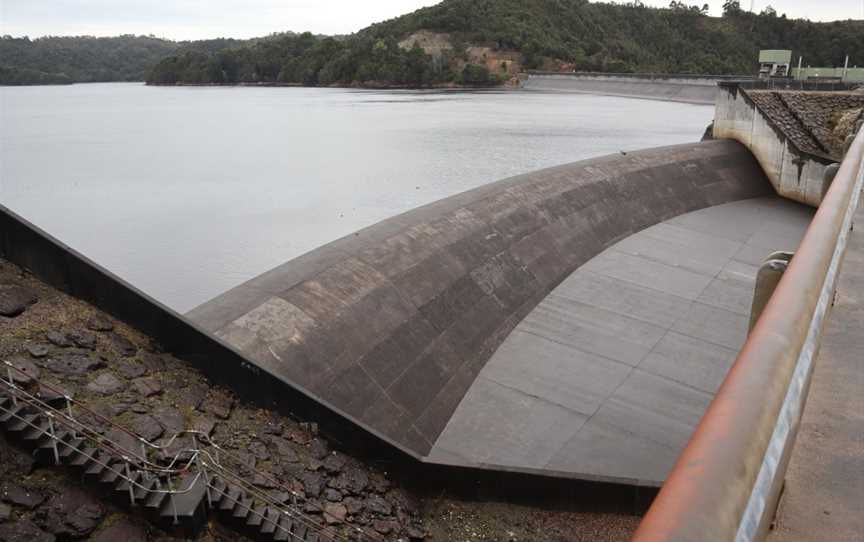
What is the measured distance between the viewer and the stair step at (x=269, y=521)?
677 cm

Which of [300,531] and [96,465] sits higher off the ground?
[96,465]

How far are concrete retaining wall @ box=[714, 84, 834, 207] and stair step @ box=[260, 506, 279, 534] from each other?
2166cm

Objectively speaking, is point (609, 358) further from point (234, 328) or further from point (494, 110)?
point (494, 110)

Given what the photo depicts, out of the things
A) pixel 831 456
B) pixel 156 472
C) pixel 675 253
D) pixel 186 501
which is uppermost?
pixel 831 456

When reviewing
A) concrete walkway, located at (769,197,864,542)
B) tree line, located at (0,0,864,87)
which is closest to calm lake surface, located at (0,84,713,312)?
concrete walkway, located at (769,197,864,542)

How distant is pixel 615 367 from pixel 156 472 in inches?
318

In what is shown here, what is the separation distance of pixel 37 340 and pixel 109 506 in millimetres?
2283

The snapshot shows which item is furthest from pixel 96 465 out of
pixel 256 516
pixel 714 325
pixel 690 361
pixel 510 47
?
pixel 510 47

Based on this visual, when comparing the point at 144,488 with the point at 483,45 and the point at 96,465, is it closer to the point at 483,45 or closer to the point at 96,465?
the point at 96,465

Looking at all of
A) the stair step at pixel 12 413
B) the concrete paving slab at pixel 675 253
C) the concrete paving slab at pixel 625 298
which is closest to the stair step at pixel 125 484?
the stair step at pixel 12 413

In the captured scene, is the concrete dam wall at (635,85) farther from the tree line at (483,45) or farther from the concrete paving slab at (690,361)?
the concrete paving slab at (690,361)

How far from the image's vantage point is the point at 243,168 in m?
27.8

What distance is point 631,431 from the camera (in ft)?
34.1

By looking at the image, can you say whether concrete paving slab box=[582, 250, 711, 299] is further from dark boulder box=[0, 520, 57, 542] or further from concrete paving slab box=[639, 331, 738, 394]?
dark boulder box=[0, 520, 57, 542]
